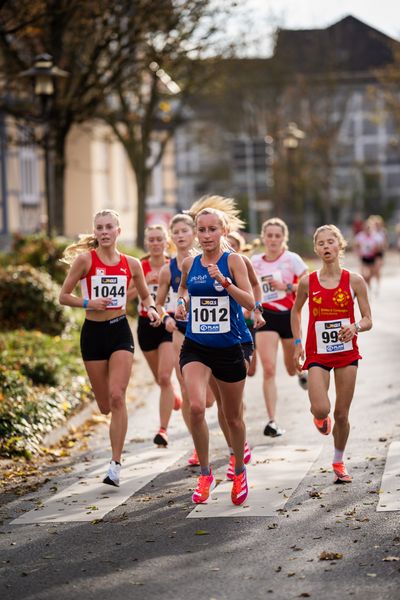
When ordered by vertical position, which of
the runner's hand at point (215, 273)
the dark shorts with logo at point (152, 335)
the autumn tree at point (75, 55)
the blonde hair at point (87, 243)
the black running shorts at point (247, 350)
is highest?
the autumn tree at point (75, 55)

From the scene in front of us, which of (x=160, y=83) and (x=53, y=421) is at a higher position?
(x=160, y=83)

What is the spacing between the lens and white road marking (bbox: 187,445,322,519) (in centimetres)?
808

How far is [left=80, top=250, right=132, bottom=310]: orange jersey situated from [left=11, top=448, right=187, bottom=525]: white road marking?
1.31m

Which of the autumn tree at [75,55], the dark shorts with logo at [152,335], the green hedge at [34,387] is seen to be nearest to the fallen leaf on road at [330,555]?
the green hedge at [34,387]

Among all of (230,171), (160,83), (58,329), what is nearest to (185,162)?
(230,171)

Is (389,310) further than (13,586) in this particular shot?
Yes

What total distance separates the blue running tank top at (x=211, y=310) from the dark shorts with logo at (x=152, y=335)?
9.52ft

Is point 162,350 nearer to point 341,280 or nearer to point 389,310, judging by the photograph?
point 341,280

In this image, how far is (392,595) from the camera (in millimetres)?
5848

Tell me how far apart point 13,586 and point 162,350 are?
4.99 m

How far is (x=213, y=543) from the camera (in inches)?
→ 281

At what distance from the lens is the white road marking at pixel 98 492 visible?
27.1 feet

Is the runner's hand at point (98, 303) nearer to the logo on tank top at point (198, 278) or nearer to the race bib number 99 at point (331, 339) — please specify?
the logo on tank top at point (198, 278)

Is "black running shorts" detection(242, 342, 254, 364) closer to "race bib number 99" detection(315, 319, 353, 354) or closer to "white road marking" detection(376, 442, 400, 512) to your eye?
"race bib number 99" detection(315, 319, 353, 354)
